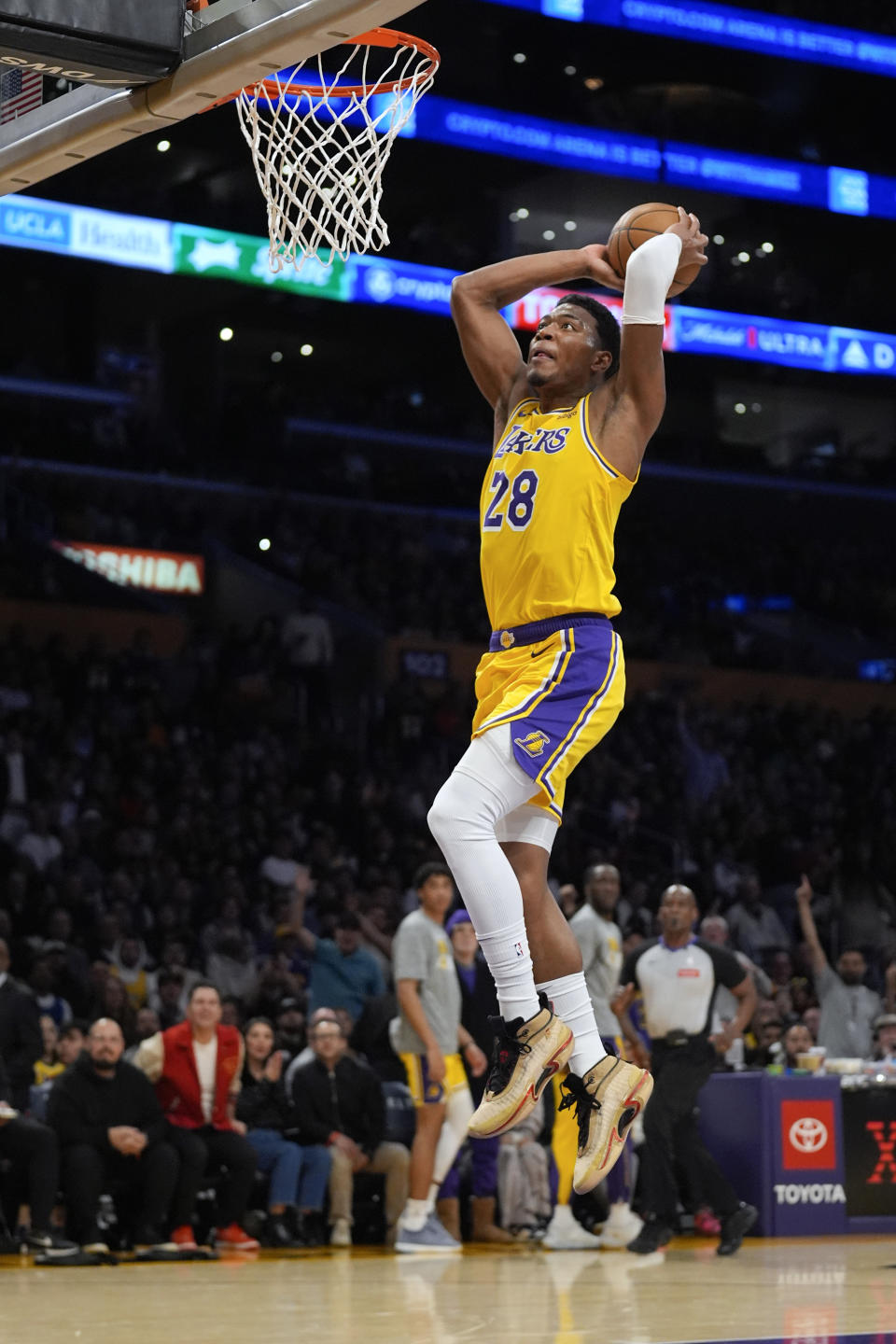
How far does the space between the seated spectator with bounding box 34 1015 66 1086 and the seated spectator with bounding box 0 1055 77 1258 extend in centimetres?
83

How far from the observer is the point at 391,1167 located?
38.9ft

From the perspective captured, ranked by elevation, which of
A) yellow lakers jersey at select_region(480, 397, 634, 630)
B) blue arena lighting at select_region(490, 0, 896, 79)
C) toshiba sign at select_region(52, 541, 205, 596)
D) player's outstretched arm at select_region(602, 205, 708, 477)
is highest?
blue arena lighting at select_region(490, 0, 896, 79)

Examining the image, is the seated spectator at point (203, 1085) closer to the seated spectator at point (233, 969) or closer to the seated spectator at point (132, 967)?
the seated spectator at point (132, 967)

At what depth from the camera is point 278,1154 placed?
38.2 feet

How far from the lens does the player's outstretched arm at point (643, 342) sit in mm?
5098

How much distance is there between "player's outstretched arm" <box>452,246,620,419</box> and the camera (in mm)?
5496

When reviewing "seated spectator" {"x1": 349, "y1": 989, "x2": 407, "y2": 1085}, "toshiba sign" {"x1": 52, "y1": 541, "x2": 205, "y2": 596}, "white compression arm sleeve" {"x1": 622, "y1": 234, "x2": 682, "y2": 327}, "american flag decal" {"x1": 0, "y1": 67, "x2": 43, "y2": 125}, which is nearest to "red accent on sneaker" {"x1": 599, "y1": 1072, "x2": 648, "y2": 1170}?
"white compression arm sleeve" {"x1": 622, "y1": 234, "x2": 682, "y2": 327}

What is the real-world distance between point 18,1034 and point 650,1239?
13.3 feet

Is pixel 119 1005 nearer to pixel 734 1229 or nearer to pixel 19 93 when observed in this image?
pixel 734 1229

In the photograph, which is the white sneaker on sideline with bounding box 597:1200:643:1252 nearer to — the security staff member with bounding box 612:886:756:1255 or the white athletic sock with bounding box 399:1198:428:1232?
the security staff member with bounding box 612:886:756:1255

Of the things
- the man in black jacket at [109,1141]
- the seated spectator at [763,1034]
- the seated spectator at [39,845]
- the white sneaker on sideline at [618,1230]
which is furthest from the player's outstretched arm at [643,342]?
the seated spectator at [39,845]

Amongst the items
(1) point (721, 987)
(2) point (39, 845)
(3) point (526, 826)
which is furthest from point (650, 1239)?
(2) point (39, 845)

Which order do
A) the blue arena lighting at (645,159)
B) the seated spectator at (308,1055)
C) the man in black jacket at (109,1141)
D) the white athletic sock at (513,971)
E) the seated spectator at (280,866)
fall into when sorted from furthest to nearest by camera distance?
the blue arena lighting at (645,159) → the seated spectator at (280,866) → the seated spectator at (308,1055) → the man in black jacket at (109,1141) → the white athletic sock at (513,971)

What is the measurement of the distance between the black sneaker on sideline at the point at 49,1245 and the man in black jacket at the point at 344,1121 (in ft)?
5.39
